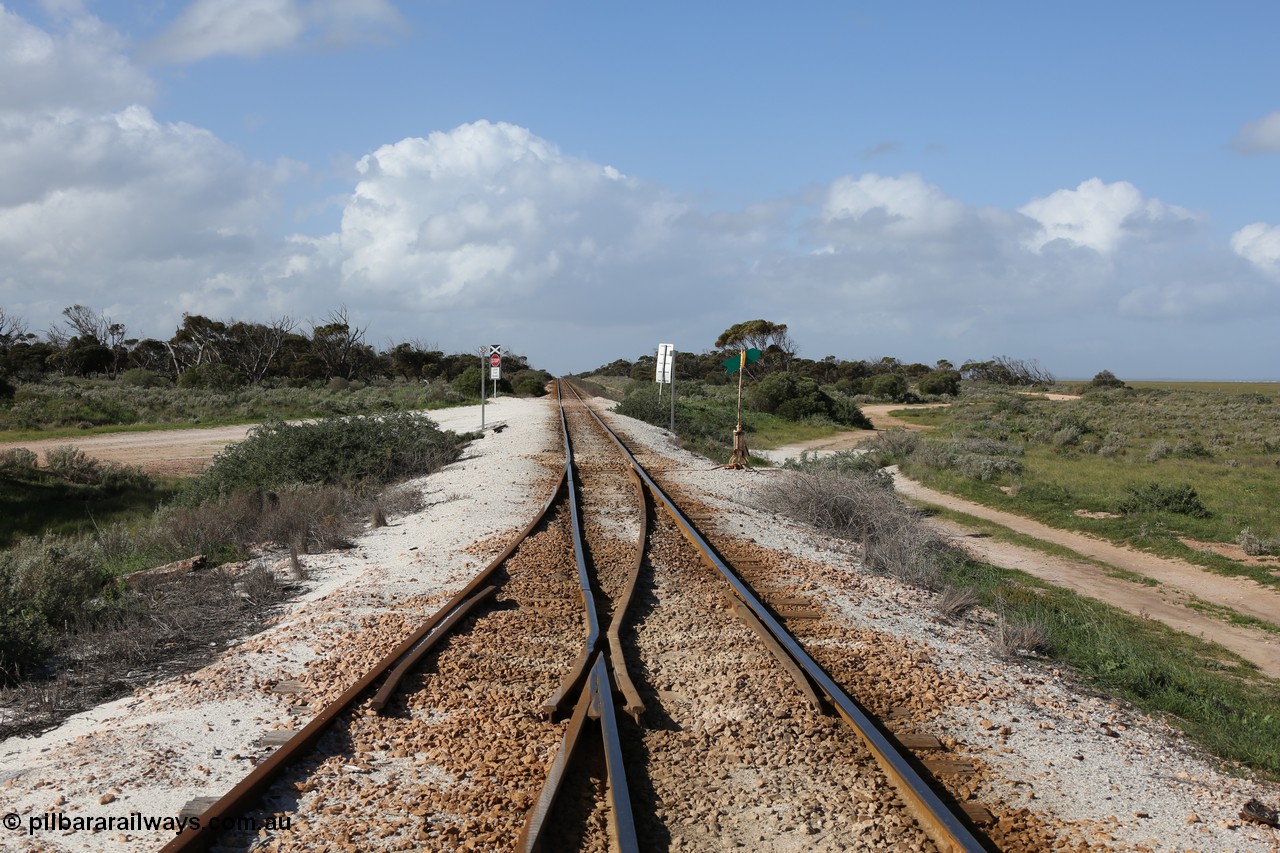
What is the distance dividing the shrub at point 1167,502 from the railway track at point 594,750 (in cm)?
1542

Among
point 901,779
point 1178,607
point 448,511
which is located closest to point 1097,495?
point 1178,607

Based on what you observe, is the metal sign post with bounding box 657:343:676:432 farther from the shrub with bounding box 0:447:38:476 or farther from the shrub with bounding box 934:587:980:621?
the shrub with bounding box 934:587:980:621

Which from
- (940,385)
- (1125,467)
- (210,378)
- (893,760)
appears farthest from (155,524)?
(940,385)

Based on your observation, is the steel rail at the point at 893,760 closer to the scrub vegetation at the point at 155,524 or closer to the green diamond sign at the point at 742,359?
the scrub vegetation at the point at 155,524

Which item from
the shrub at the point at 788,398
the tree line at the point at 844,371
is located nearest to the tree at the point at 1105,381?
the tree line at the point at 844,371

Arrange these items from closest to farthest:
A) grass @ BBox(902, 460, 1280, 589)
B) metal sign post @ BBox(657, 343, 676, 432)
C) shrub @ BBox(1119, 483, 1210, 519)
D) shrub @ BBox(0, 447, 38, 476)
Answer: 1. grass @ BBox(902, 460, 1280, 589)
2. shrub @ BBox(1119, 483, 1210, 519)
3. shrub @ BBox(0, 447, 38, 476)
4. metal sign post @ BBox(657, 343, 676, 432)

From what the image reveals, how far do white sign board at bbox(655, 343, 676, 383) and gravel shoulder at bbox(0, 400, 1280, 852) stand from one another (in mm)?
19404

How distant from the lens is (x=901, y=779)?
488 centimetres

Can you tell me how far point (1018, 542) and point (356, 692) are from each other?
15649mm

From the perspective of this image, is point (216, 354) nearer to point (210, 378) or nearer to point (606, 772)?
point (210, 378)

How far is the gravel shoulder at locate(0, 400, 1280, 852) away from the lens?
15.6 feet

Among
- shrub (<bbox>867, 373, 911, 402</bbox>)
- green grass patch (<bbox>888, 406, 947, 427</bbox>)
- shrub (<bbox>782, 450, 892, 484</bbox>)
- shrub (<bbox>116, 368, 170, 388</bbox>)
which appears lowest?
shrub (<bbox>782, 450, 892, 484</bbox>)

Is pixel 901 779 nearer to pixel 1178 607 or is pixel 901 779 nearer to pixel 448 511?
pixel 448 511

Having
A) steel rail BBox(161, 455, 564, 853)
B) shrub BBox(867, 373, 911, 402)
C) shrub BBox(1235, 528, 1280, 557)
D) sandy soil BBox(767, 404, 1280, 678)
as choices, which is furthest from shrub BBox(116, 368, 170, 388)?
steel rail BBox(161, 455, 564, 853)
